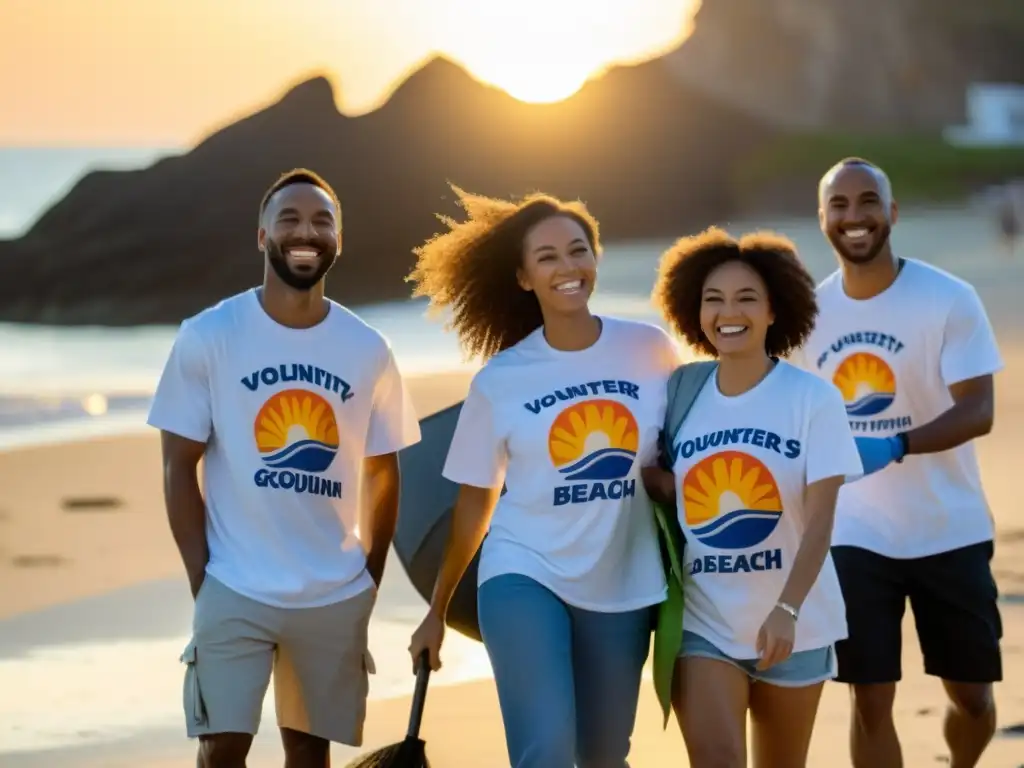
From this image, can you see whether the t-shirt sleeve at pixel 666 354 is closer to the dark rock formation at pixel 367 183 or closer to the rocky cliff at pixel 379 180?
the rocky cliff at pixel 379 180

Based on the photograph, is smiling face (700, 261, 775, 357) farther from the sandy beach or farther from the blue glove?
the sandy beach

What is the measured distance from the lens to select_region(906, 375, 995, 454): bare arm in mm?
5926

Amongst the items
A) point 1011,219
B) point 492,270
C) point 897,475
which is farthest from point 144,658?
point 1011,219

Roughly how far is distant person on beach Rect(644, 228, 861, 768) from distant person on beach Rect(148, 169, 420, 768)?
0.92 metres

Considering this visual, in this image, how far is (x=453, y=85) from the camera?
4922cm

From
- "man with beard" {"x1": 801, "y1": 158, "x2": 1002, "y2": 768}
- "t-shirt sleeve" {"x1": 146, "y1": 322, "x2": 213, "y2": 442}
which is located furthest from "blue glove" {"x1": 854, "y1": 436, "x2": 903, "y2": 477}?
"t-shirt sleeve" {"x1": 146, "y1": 322, "x2": 213, "y2": 442}

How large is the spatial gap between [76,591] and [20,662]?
1808 mm

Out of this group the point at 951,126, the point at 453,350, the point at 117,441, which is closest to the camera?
the point at 117,441

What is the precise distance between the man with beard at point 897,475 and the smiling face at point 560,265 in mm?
1064

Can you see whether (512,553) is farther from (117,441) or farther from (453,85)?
(453,85)

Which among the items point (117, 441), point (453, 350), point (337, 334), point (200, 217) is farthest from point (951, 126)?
point (337, 334)

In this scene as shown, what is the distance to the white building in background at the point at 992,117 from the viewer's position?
212 feet

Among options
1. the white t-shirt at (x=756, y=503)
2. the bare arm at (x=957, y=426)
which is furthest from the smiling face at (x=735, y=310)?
the bare arm at (x=957, y=426)

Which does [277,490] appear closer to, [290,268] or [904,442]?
[290,268]
